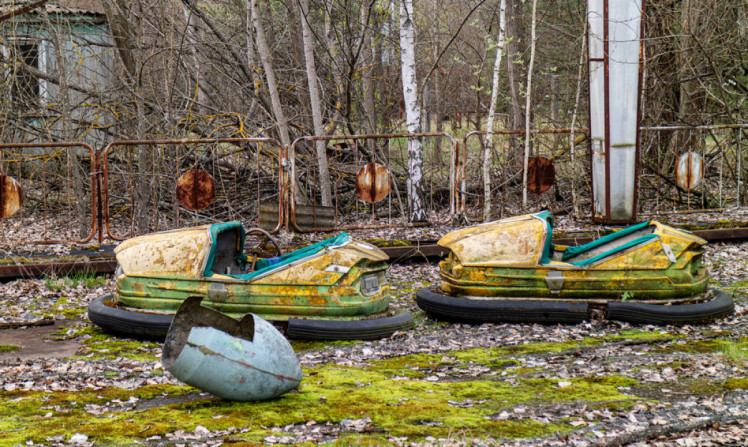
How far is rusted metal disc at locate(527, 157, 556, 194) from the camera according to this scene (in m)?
8.48

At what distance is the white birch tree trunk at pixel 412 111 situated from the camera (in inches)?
321

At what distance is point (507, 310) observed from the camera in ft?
16.3

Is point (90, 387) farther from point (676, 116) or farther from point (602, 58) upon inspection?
point (676, 116)

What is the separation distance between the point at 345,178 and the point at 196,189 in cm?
318

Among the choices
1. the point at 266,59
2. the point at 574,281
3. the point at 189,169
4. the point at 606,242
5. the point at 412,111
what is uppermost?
the point at 266,59

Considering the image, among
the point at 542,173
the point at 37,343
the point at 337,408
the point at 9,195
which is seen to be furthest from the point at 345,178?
the point at 337,408

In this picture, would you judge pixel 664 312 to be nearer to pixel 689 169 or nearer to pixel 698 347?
pixel 698 347

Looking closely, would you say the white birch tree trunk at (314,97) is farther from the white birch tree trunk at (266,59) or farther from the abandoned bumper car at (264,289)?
the abandoned bumper car at (264,289)

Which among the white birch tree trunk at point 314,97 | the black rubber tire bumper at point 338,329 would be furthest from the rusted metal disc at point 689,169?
the black rubber tire bumper at point 338,329

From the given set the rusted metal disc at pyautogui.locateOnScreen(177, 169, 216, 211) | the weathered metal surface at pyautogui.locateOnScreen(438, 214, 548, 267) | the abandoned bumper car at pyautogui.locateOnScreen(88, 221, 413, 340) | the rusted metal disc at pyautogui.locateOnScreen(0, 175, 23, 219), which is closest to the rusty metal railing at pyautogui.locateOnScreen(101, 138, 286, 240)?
the rusted metal disc at pyautogui.locateOnScreen(177, 169, 216, 211)

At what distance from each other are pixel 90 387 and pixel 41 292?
3069mm

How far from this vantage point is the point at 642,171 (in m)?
9.80

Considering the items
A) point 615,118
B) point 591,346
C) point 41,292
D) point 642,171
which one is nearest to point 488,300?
point 591,346

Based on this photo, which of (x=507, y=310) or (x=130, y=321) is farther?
(x=507, y=310)
